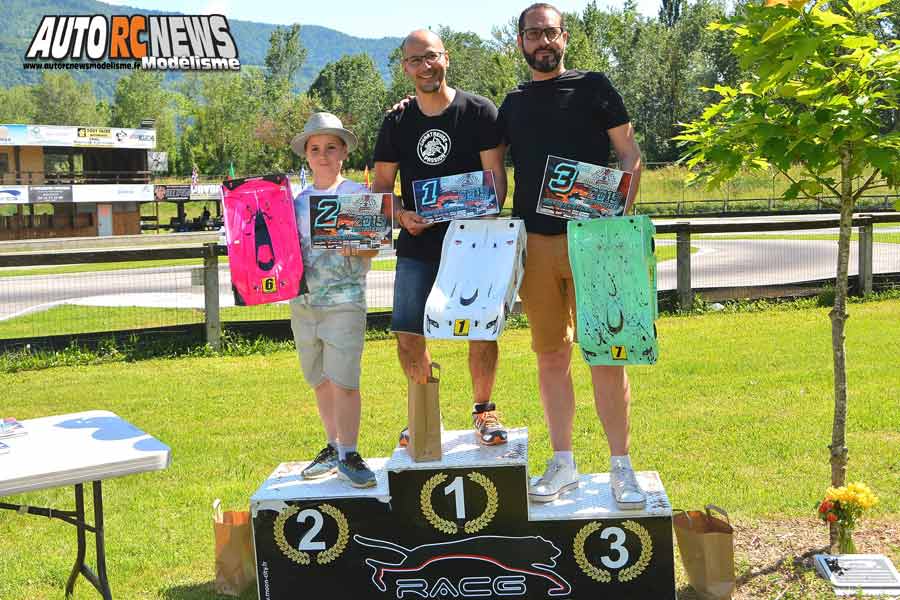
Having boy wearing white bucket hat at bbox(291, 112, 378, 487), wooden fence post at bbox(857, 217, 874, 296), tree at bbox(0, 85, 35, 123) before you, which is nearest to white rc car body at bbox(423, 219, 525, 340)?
boy wearing white bucket hat at bbox(291, 112, 378, 487)

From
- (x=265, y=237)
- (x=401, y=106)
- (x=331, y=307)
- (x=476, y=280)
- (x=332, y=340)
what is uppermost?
(x=401, y=106)

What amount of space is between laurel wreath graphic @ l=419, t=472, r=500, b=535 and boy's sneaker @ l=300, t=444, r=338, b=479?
61cm

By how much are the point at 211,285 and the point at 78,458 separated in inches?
249

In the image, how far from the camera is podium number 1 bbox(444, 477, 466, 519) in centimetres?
432

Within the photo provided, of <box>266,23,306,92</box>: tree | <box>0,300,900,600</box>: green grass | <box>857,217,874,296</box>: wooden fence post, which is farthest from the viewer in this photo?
<box>266,23,306,92</box>: tree

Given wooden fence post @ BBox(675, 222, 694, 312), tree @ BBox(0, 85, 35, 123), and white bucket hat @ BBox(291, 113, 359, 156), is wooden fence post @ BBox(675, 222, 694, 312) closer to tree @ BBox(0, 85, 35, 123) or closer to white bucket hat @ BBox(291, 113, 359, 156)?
white bucket hat @ BBox(291, 113, 359, 156)

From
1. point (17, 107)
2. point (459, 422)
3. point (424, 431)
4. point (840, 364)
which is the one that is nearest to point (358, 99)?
point (17, 107)

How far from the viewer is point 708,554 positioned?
14.1 ft

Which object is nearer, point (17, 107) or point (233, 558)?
point (233, 558)

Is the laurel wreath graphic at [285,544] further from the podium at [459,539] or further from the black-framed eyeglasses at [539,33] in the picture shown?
the black-framed eyeglasses at [539,33]

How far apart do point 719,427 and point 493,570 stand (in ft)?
9.96

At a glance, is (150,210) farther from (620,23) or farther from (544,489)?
(544,489)

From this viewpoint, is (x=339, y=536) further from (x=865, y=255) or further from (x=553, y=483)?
(x=865, y=255)

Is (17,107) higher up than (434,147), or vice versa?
(17,107)
